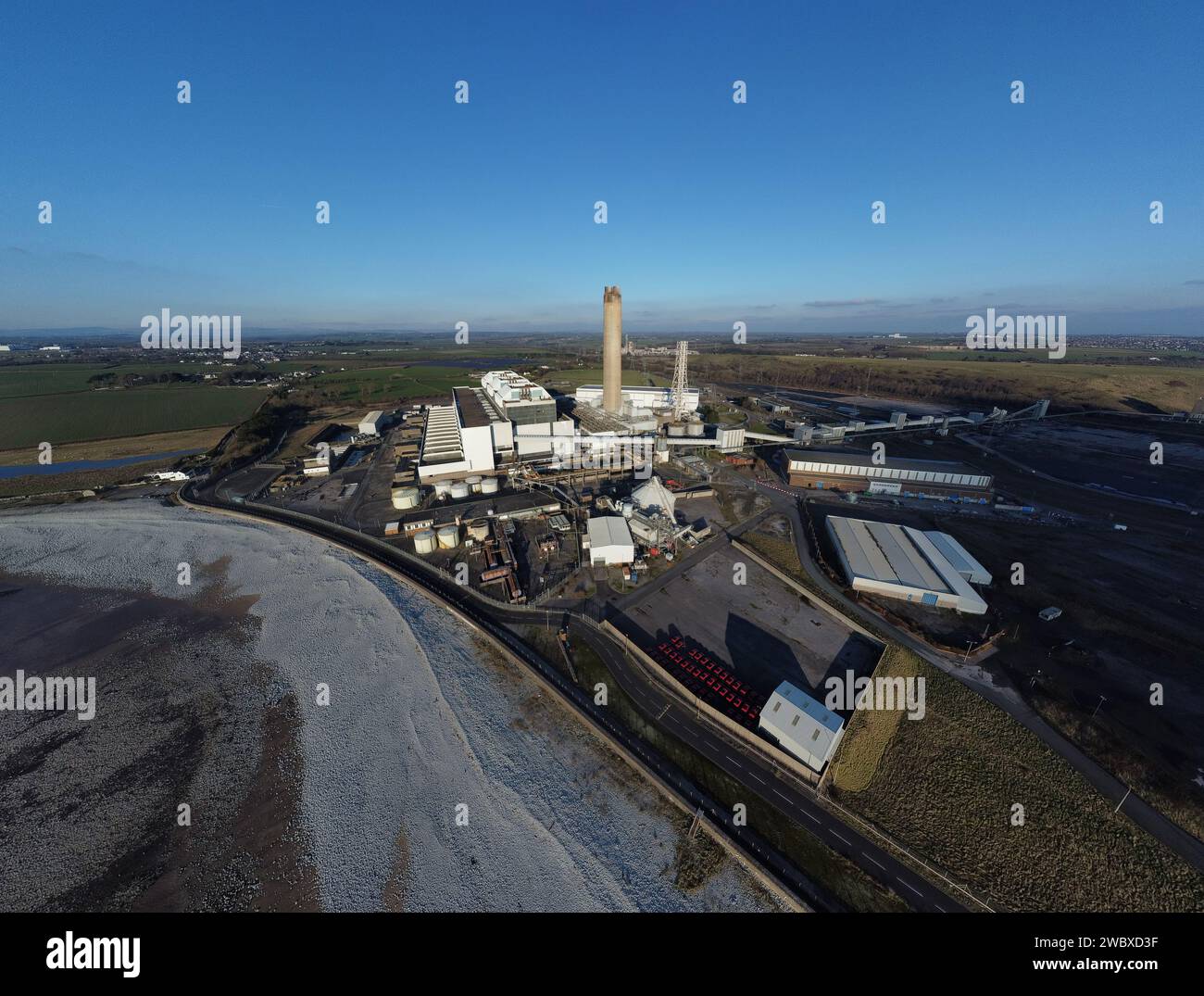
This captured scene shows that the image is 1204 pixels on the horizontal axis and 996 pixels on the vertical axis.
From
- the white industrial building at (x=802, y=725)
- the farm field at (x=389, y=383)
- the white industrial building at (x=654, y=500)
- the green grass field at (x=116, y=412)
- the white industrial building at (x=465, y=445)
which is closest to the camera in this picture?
the white industrial building at (x=802, y=725)

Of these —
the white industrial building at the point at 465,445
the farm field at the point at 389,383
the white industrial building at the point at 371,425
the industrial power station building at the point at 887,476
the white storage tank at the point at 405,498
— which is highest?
the farm field at the point at 389,383

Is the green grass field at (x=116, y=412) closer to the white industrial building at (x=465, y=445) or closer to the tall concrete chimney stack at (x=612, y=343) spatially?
the white industrial building at (x=465, y=445)

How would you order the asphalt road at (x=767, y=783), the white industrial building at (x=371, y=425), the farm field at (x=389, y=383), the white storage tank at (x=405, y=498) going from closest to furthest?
the asphalt road at (x=767, y=783)
the white storage tank at (x=405, y=498)
the white industrial building at (x=371, y=425)
the farm field at (x=389, y=383)

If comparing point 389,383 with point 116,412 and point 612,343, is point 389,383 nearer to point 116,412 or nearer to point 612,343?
point 116,412

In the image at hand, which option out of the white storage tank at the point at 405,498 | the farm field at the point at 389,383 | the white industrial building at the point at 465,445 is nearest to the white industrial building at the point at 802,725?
the white storage tank at the point at 405,498

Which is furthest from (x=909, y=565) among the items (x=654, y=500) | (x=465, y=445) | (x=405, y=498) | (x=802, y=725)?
(x=405, y=498)

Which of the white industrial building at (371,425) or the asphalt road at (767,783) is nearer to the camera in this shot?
the asphalt road at (767,783)
